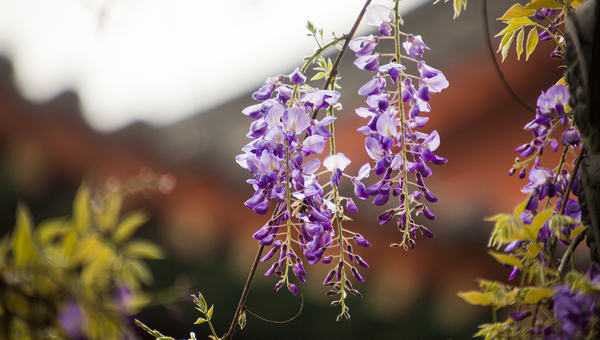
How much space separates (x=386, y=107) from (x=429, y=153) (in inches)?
2.6

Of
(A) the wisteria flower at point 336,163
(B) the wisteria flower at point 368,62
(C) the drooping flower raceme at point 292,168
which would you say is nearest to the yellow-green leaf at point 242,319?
(C) the drooping flower raceme at point 292,168

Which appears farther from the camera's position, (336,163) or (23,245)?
(336,163)

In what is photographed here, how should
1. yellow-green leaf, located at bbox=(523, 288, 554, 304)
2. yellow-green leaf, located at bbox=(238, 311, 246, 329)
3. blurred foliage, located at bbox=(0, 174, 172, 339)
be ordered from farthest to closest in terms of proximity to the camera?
yellow-green leaf, located at bbox=(238, 311, 246, 329) → yellow-green leaf, located at bbox=(523, 288, 554, 304) → blurred foliage, located at bbox=(0, 174, 172, 339)

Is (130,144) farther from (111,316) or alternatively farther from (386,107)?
(111,316)

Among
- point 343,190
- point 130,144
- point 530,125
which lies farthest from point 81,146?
point 530,125

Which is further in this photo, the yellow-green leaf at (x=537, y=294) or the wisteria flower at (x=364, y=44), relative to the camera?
the wisteria flower at (x=364, y=44)

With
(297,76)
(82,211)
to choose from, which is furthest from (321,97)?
(82,211)

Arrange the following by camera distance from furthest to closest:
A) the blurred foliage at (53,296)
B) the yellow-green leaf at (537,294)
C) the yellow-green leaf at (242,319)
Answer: the yellow-green leaf at (242,319), the yellow-green leaf at (537,294), the blurred foliage at (53,296)

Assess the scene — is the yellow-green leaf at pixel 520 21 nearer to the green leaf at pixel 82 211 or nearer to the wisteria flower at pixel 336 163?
the wisteria flower at pixel 336 163

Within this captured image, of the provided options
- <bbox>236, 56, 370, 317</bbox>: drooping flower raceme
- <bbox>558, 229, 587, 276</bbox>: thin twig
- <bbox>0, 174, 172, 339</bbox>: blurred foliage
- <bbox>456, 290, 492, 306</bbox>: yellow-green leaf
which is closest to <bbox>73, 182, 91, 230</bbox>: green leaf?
<bbox>0, 174, 172, 339</bbox>: blurred foliage

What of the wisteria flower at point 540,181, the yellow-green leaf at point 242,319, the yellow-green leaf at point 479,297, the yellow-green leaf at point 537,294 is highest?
the wisteria flower at point 540,181

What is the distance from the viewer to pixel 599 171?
32cm

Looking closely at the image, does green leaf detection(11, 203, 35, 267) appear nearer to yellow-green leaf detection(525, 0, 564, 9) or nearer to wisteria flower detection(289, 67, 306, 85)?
wisteria flower detection(289, 67, 306, 85)

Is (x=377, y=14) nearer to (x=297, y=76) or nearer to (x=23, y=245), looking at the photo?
(x=297, y=76)
